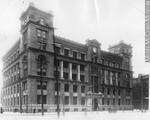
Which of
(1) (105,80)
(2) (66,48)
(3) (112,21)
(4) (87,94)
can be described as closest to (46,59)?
(2) (66,48)

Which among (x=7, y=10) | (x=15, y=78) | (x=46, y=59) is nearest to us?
(x=7, y=10)

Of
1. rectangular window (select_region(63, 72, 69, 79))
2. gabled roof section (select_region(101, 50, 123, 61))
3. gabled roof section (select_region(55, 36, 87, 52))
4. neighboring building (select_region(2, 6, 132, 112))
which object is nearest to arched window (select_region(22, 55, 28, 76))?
neighboring building (select_region(2, 6, 132, 112))

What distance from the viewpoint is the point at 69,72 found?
96.8ft

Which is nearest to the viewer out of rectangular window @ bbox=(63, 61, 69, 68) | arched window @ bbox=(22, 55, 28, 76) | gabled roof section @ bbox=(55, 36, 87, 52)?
arched window @ bbox=(22, 55, 28, 76)

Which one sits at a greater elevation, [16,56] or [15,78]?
[16,56]

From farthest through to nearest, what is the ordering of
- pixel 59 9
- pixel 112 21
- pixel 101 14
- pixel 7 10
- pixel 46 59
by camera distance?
1. pixel 46 59
2. pixel 112 21
3. pixel 101 14
4. pixel 59 9
5. pixel 7 10

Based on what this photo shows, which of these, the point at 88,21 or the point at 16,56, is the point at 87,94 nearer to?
the point at 16,56

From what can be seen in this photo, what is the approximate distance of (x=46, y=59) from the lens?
87.2ft

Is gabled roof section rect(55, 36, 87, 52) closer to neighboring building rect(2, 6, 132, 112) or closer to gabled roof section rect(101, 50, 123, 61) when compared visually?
neighboring building rect(2, 6, 132, 112)

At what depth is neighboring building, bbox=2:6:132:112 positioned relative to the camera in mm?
25125

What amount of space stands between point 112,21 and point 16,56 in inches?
836

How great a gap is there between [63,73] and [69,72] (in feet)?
3.26

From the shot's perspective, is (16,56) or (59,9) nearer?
(59,9)

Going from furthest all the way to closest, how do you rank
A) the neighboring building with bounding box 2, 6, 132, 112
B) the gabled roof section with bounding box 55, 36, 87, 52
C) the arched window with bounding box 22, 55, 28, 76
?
the gabled roof section with bounding box 55, 36, 87, 52, the arched window with bounding box 22, 55, 28, 76, the neighboring building with bounding box 2, 6, 132, 112
